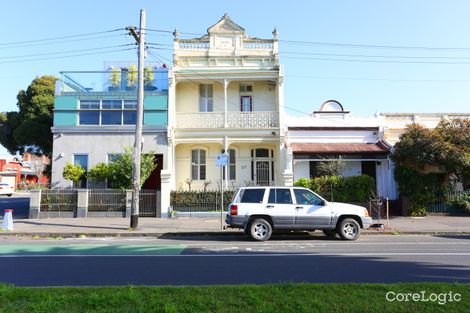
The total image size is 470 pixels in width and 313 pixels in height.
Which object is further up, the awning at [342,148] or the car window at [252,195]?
the awning at [342,148]

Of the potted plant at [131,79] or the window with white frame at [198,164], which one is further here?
the window with white frame at [198,164]

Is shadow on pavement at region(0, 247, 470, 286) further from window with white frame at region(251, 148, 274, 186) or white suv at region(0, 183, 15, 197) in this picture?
white suv at region(0, 183, 15, 197)

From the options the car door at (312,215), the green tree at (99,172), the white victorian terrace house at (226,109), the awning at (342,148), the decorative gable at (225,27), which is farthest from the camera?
the decorative gable at (225,27)

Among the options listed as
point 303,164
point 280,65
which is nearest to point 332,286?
point 303,164

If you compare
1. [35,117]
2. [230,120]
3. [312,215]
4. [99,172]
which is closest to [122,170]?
[99,172]

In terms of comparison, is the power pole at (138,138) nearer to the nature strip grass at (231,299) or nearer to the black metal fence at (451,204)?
the nature strip grass at (231,299)

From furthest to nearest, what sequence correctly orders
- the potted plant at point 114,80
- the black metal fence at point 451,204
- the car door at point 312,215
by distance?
the potted plant at point 114,80 < the black metal fence at point 451,204 < the car door at point 312,215

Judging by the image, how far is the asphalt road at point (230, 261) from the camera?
255 inches

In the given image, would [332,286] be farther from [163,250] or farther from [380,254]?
[163,250]

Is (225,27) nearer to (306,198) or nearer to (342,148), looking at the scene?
(342,148)

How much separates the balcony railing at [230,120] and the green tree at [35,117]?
10614 mm

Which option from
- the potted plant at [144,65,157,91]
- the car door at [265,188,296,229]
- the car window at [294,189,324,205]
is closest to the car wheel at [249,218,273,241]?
the car door at [265,188,296,229]

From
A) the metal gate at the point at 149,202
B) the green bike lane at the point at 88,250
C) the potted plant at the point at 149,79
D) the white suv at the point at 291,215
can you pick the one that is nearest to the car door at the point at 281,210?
the white suv at the point at 291,215

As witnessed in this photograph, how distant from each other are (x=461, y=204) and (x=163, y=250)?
50.7 ft
